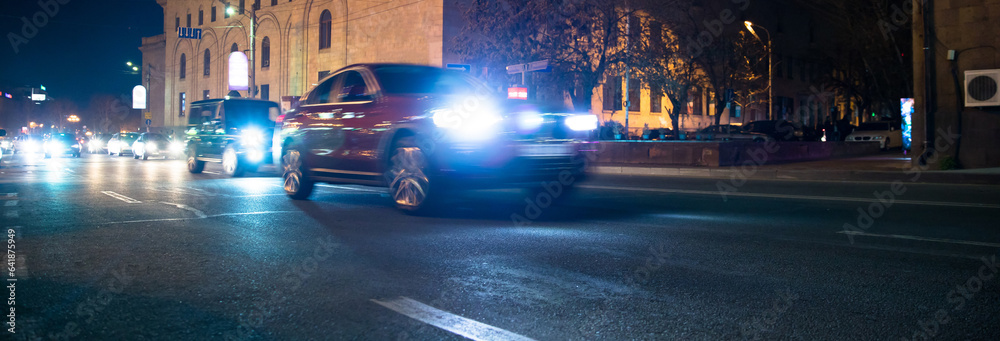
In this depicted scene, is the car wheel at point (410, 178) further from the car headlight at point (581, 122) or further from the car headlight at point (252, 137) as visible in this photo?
the car headlight at point (252, 137)

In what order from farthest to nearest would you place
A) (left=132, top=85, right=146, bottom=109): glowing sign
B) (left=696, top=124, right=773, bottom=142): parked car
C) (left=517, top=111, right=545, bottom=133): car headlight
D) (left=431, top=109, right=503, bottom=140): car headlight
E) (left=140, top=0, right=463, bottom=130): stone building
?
(left=132, top=85, right=146, bottom=109): glowing sign
(left=140, top=0, right=463, bottom=130): stone building
(left=696, top=124, right=773, bottom=142): parked car
(left=517, top=111, right=545, bottom=133): car headlight
(left=431, top=109, right=503, bottom=140): car headlight

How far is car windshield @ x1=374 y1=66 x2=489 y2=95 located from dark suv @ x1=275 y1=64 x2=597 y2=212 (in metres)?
0.01

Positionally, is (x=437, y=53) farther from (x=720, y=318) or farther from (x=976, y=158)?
(x=720, y=318)

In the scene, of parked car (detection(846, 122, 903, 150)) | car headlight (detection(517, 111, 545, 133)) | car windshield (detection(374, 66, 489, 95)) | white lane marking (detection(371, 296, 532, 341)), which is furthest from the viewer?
parked car (detection(846, 122, 903, 150))

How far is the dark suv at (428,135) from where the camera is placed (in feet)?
25.5

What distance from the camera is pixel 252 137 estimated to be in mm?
16641

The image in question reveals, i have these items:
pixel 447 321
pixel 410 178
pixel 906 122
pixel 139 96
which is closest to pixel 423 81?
pixel 410 178

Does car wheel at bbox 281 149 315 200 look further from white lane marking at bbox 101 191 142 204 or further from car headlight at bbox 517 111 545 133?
car headlight at bbox 517 111 545 133

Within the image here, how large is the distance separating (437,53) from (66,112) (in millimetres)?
106774

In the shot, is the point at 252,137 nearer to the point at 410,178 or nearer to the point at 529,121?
the point at 410,178

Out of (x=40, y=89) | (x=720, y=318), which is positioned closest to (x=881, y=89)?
(x=720, y=318)

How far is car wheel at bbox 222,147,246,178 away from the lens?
1634 cm

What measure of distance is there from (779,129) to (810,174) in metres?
18.9

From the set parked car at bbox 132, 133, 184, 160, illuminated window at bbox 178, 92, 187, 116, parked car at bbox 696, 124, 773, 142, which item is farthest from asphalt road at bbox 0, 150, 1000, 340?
illuminated window at bbox 178, 92, 187, 116
